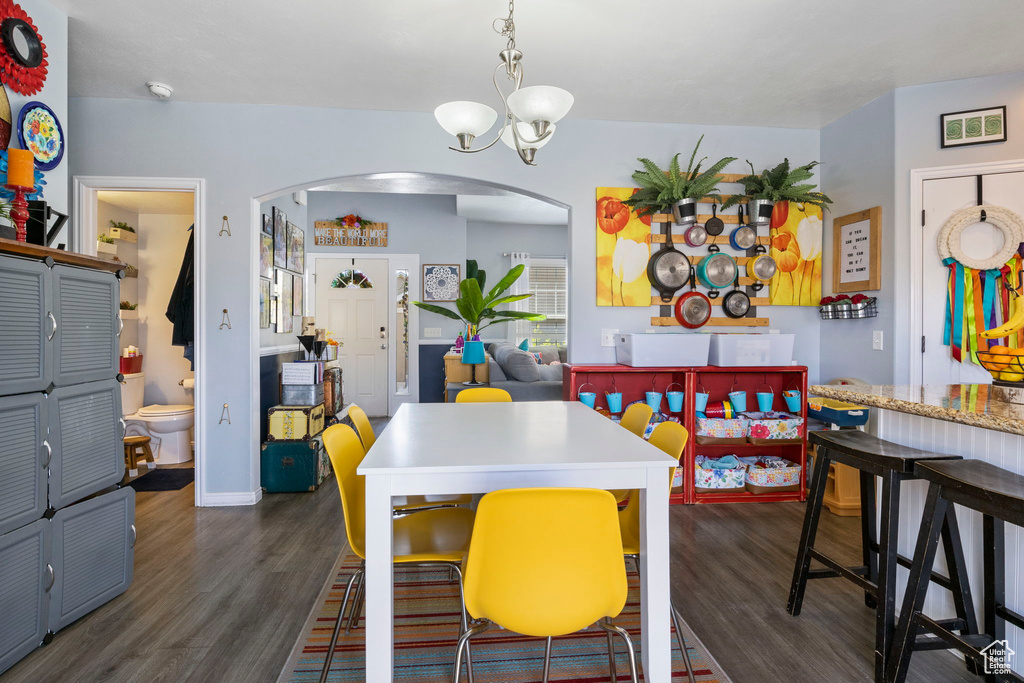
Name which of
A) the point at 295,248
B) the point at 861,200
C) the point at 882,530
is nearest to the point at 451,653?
the point at 882,530

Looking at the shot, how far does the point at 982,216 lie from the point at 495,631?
11.6 ft

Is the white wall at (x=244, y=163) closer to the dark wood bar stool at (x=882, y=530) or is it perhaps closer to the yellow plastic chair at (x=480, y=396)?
the yellow plastic chair at (x=480, y=396)

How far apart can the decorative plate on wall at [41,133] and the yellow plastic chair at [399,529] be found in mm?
1969

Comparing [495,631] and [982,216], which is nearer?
[495,631]

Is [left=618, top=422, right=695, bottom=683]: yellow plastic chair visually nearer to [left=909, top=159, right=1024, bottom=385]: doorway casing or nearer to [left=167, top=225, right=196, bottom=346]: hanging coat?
[left=909, top=159, right=1024, bottom=385]: doorway casing

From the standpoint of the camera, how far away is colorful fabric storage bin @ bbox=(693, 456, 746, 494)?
3727mm

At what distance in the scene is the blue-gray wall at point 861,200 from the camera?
3.46 m

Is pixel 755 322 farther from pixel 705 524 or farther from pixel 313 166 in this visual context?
pixel 313 166

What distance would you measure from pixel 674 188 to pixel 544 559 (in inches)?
119

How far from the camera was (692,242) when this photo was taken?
3.94 m

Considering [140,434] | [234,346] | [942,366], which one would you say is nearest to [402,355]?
[140,434]

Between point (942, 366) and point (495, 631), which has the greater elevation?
point (942, 366)

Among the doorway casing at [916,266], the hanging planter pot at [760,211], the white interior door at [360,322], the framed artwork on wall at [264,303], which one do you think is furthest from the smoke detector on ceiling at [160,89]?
the doorway casing at [916,266]

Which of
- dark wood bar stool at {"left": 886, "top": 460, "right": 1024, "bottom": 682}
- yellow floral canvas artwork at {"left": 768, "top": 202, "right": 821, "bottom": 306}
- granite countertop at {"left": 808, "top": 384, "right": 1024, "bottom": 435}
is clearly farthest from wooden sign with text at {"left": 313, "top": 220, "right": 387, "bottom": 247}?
dark wood bar stool at {"left": 886, "top": 460, "right": 1024, "bottom": 682}
